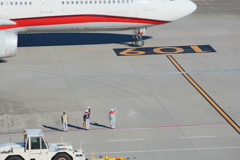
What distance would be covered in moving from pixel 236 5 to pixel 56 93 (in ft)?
103

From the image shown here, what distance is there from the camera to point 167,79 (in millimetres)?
47375

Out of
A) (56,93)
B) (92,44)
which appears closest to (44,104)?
(56,93)

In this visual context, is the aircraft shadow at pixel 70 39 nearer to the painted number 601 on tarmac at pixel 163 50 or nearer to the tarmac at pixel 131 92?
the tarmac at pixel 131 92

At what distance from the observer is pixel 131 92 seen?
4459 centimetres

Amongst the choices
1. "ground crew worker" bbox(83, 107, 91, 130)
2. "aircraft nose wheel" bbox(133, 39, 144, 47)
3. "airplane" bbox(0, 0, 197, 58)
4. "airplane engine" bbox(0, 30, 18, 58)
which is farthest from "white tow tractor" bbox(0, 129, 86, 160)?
"aircraft nose wheel" bbox(133, 39, 144, 47)

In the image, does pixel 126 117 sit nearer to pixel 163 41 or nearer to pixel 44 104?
pixel 44 104

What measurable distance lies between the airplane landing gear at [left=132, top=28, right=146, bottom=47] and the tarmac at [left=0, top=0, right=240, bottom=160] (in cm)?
101

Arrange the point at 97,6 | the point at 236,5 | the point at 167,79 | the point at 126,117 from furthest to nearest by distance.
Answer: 1. the point at 236,5
2. the point at 97,6
3. the point at 167,79
4. the point at 126,117

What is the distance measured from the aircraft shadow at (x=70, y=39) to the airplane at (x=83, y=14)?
3.32 metres

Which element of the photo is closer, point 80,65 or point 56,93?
point 56,93

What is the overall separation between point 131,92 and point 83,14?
9.58 meters

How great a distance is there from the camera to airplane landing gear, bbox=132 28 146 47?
54.0 metres

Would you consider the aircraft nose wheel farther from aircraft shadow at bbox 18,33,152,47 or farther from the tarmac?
aircraft shadow at bbox 18,33,152,47

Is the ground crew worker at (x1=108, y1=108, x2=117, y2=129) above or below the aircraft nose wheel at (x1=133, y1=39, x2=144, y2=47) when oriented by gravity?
above
